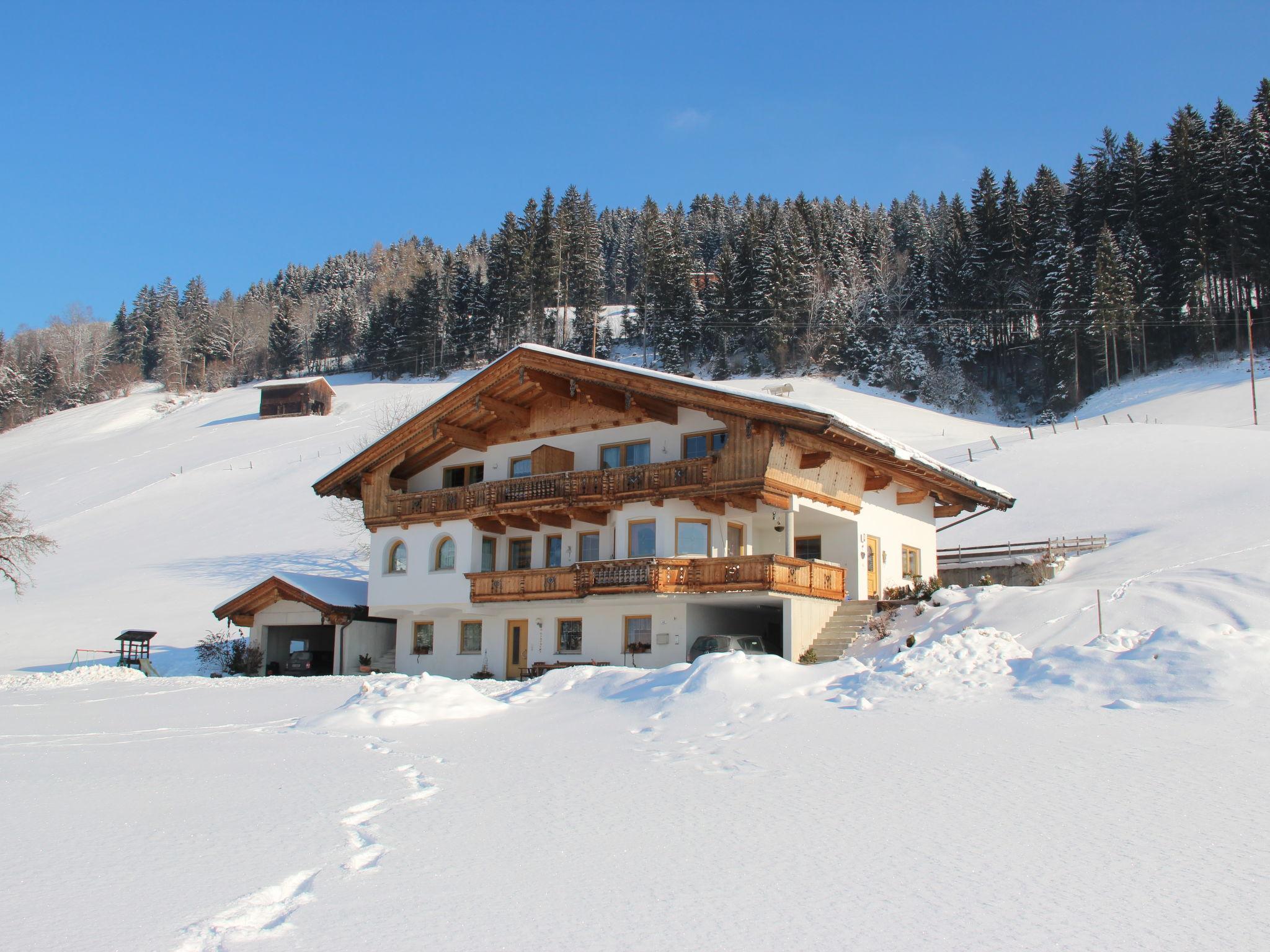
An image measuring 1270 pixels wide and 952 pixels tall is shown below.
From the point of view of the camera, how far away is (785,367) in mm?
84688

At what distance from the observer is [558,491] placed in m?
28.0

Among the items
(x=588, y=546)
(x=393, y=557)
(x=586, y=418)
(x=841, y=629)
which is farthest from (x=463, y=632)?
(x=841, y=629)

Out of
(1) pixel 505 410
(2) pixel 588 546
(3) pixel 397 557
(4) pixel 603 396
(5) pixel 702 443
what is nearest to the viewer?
(5) pixel 702 443

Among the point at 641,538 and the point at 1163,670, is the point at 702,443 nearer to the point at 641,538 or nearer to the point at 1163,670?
the point at 641,538

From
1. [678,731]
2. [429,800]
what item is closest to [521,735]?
[678,731]

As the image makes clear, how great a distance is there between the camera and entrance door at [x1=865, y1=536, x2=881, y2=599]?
2891 centimetres

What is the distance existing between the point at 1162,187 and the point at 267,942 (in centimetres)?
9133

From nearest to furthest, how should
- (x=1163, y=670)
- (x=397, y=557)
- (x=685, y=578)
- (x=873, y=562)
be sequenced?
1. (x=1163, y=670)
2. (x=685, y=578)
3. (x=873, y=562)
4. (x=397, y=557)

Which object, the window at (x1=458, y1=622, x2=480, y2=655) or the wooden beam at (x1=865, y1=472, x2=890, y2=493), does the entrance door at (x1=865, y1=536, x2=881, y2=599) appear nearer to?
the wooden beam at (x1=865, y1=472, x2=890, y2=493)

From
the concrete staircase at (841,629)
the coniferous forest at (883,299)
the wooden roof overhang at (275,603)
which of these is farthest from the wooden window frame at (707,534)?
the coniferous forest at (883,299)

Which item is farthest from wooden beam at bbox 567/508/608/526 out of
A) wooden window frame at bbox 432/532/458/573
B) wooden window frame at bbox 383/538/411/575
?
wooden window frame at bbox 383/538/411/575

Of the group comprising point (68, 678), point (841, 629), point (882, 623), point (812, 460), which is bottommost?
point (68, 678)

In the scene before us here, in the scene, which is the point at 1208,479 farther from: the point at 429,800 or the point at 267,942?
the point at 267,942

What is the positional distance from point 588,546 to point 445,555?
16.7ft
